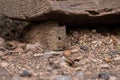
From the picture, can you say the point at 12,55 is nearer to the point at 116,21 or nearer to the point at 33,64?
the point at 33,64

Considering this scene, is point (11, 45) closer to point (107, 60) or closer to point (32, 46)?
point (32, 46)

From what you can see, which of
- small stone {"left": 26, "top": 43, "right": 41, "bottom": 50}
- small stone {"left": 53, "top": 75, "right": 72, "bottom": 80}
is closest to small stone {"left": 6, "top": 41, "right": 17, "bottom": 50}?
small stone {"left": 26, "top": 43, "right": 41, "bottom": 50}

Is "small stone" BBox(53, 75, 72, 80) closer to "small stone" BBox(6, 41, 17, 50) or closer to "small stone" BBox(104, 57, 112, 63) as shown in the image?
"small stone" BBox(104, 57, 112, 63)

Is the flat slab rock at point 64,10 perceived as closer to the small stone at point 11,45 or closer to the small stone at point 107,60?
the small stone at point 11,45

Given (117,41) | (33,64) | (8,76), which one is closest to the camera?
(8,76)

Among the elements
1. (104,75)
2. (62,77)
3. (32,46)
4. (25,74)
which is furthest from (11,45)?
(104,75)

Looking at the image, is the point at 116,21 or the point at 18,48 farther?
the point at 116,21

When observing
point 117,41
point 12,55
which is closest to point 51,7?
point 12,55

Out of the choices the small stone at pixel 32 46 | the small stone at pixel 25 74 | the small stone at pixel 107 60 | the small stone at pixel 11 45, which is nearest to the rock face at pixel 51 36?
the small stone at pixel 32 46

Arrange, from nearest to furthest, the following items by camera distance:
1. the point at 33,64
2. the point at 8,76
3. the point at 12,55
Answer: the point at 8,76 < the point at 33,64 < the point at 12,55
